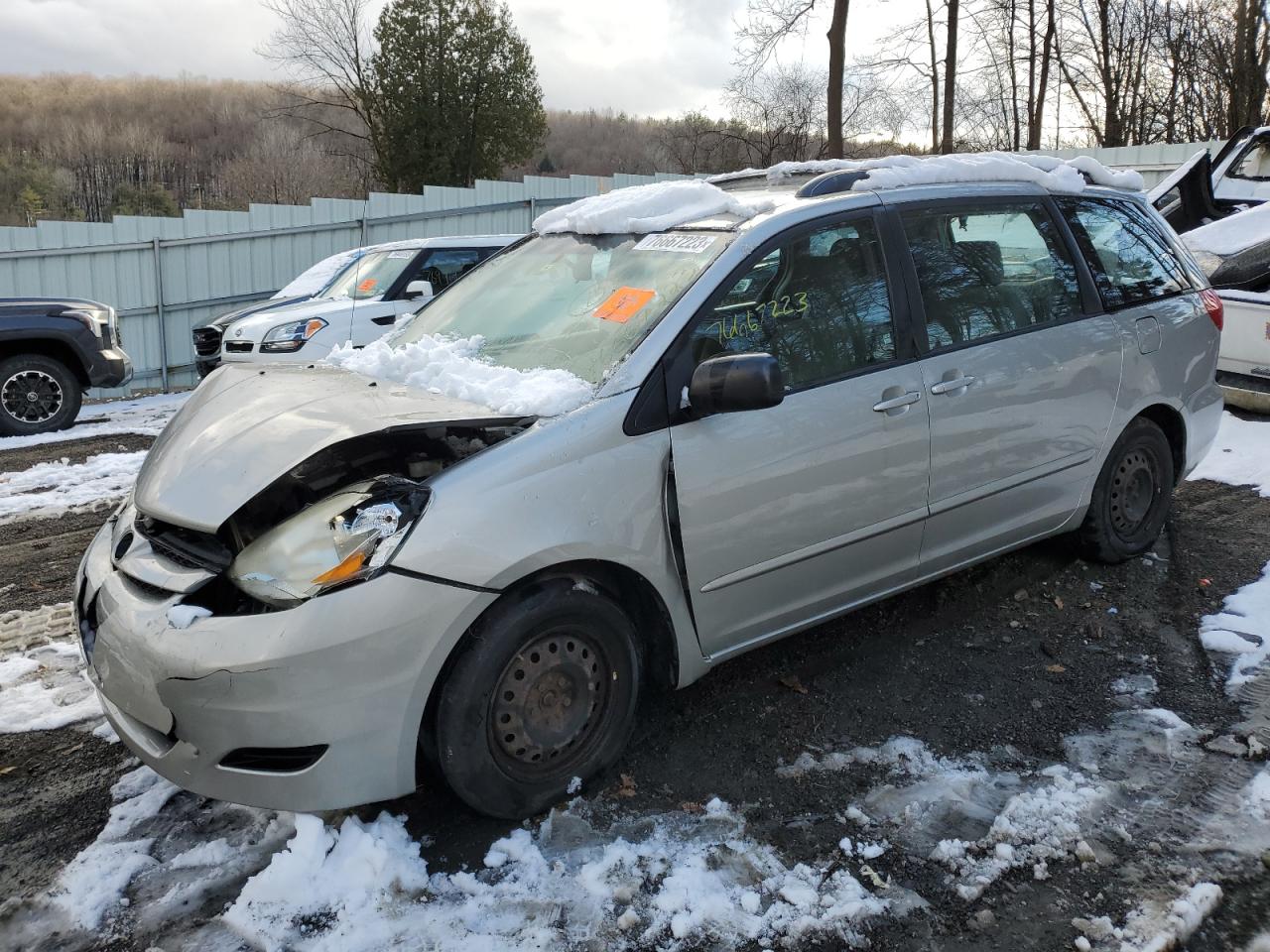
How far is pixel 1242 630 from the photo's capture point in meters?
4.00

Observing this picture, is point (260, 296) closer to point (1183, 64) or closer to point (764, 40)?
point (764, 40)

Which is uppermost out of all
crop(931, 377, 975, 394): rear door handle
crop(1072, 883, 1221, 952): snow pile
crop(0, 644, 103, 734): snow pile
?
crop(931, 377, 975, 394): rear door handle

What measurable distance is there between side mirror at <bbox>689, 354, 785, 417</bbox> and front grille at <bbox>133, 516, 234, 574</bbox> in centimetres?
143

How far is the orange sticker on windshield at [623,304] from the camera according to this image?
320 cm

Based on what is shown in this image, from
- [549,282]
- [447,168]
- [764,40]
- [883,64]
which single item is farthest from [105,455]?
[447,168]

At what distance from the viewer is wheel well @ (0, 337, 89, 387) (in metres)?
8.88

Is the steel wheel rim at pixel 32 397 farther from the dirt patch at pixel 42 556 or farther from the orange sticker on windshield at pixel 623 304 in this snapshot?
the orange sticker on windshield at pixel 623 304

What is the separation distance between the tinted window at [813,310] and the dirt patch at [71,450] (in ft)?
21.6

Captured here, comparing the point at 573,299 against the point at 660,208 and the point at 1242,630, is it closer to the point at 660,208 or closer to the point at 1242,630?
the point at 660,208

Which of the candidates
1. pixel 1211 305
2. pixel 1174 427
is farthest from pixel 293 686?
pixel 1211 305

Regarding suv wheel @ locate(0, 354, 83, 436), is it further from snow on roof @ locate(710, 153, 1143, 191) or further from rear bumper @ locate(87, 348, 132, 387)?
snow on roof @ locate(710, 153, 1143, 191)

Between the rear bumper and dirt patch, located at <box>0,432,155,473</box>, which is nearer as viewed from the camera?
dirt patch, located at <box>0,432,155,473</box>

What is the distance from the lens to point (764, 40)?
19.0m

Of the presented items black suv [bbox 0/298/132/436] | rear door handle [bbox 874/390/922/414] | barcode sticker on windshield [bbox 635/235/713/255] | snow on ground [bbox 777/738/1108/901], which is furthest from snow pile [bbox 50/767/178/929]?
black suv [bbox 0/298/132/436]
